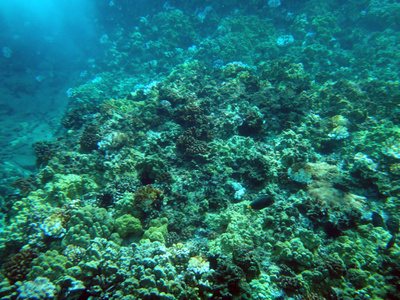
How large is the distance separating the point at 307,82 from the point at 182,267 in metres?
11.1

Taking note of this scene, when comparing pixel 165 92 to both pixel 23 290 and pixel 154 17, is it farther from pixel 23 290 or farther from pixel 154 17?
pixel 154 17

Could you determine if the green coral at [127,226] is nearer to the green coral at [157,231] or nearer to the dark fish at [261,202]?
the green coral at [157,231]

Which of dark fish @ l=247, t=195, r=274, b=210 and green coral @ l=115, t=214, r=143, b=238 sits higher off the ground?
green coral @ l=115, t=214, r=143, b=238

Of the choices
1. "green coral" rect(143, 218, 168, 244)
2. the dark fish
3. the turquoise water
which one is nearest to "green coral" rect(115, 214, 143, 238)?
the turquoise water

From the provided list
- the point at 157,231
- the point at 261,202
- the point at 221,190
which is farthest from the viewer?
the point at 221,190

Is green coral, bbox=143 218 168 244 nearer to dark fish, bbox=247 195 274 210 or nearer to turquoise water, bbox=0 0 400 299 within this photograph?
turquoise water, bbox=0 0 400 299

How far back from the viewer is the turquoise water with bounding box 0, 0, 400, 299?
386 cm

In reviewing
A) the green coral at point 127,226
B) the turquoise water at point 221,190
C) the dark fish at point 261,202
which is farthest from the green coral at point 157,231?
the dark fish at point 261,202

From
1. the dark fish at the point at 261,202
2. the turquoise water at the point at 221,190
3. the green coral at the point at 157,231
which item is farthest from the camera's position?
the dark fish at the point at 261,202

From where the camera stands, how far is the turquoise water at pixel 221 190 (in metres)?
3.86

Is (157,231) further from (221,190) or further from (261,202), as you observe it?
(261,202)

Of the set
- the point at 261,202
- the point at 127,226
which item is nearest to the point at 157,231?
the point at 127,226

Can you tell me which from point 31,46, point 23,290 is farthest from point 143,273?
point 31,46

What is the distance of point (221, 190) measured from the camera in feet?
19.0
